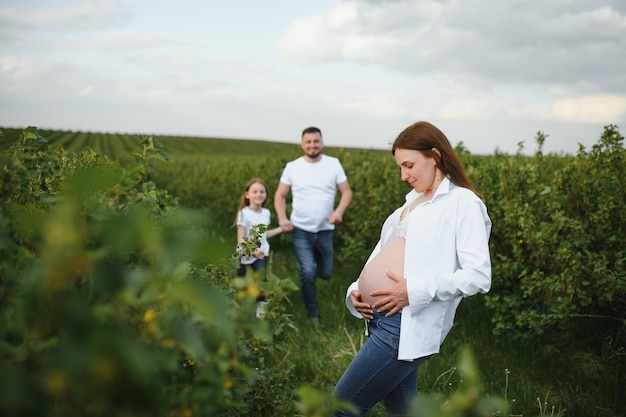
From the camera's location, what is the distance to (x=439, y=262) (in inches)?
104

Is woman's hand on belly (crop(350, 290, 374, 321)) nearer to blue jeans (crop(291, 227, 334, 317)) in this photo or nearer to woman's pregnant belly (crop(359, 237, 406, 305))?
woman's pregnant belly (crop(359, 237, 406, 305))

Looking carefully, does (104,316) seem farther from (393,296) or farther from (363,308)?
(363,308)

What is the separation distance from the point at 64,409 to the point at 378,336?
6.30ft

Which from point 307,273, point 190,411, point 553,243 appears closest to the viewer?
point 190,411

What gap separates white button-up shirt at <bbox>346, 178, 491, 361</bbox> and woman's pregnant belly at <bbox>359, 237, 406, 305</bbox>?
0.37 feet

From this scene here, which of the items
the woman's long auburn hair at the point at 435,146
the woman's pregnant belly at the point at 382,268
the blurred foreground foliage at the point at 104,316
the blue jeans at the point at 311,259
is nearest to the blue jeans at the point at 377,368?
the woman's pregnant belly at the point at 382,268

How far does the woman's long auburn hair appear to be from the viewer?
2785 millimetres

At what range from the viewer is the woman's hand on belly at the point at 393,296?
2.59 meters

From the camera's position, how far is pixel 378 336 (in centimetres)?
272

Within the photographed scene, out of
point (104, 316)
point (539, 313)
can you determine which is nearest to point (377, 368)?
point (104, 316)

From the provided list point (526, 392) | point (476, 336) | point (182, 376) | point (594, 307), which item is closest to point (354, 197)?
point (476, 336)

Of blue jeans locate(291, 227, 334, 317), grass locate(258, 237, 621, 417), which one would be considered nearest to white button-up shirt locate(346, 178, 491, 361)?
grass locate(258, 237, 621, 417)

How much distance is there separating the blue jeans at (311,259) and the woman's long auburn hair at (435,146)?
12.9ft

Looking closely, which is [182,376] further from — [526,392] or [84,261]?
[526,392]
